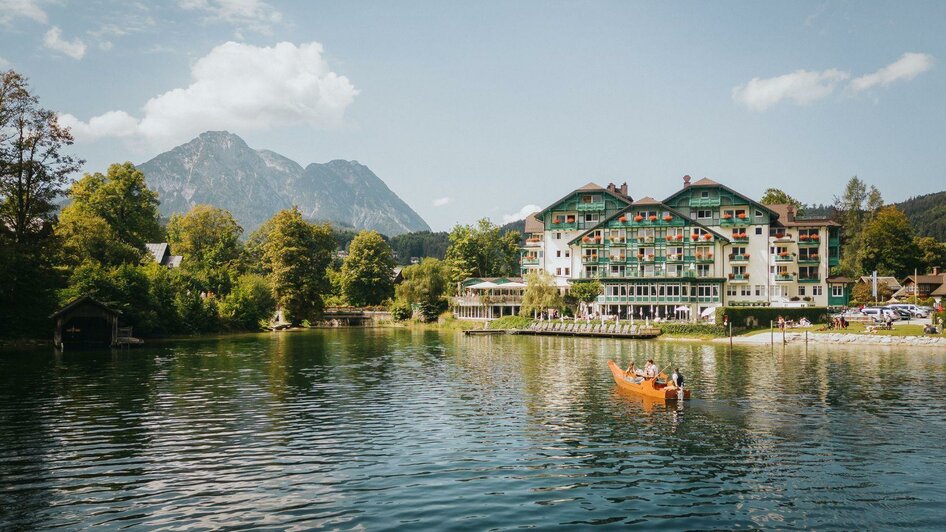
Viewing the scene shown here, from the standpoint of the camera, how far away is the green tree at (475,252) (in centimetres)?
11656

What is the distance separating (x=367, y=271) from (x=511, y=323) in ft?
126

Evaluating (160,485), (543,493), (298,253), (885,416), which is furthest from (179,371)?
(298,253)

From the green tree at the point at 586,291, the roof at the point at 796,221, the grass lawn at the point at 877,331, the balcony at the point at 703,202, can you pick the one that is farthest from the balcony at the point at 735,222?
the grass lawn at the point at 877,331

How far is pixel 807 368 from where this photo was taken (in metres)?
45.1

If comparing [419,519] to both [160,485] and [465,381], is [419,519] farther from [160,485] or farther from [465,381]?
[465,381]

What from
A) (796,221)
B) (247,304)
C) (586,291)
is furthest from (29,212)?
(796,221)

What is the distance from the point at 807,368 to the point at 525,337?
3864 cm

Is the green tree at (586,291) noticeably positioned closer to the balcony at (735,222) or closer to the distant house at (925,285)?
the balcony at (735,222)

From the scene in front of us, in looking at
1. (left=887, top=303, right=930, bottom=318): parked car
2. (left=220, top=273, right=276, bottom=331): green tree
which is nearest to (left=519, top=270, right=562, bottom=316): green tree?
(left=220, top=273, right=276, bottom=331): green tree

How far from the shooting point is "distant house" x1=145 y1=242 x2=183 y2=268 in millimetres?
105625

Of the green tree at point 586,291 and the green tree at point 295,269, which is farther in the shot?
the green tree at point 295,269

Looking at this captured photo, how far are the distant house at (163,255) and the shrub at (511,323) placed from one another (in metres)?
49.5

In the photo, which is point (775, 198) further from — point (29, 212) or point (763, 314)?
point (29, 212)

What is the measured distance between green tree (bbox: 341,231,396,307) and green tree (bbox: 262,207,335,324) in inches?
523
